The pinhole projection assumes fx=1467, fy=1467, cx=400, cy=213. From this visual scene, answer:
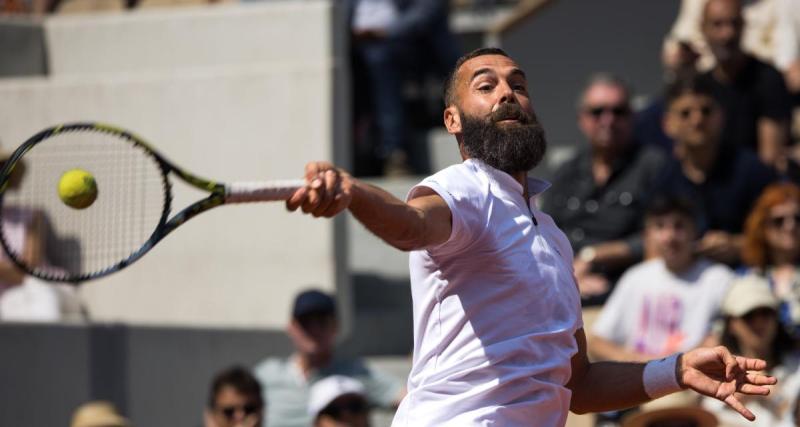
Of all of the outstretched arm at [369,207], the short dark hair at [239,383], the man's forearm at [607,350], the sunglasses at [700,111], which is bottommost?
the short dark hair at [239,383]

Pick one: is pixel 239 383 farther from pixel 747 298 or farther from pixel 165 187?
pixel 165 187

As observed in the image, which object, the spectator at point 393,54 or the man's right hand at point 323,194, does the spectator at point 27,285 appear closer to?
the spectator at point 393,54

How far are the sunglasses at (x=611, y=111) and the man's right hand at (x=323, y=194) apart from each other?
4459mm

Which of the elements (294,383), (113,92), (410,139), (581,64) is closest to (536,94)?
(581,64)

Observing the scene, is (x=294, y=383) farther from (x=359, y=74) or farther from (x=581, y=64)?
(x=581, y=64)

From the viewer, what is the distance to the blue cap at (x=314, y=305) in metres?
7.43

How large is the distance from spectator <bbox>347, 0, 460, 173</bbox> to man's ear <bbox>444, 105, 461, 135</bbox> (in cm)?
472

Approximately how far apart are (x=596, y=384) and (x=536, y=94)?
21.2 feet

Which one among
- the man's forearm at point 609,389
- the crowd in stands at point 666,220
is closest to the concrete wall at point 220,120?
A: the crowd in stands at point 666,220

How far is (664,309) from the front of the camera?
23.6 ft

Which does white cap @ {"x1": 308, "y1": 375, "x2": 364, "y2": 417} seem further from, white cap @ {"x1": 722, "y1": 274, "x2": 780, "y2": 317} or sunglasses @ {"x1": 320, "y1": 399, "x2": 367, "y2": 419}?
white cap @ {"x1": 722, "y1": 274, "x2": 780, "y2": 317}

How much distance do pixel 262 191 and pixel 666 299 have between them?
3.86 metres

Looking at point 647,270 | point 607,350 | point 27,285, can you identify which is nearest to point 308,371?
point 607,350

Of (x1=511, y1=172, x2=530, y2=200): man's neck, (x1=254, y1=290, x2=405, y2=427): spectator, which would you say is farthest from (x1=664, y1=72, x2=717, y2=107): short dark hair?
(x1=511, y1=172, x2=530, y2=200): man's neck
